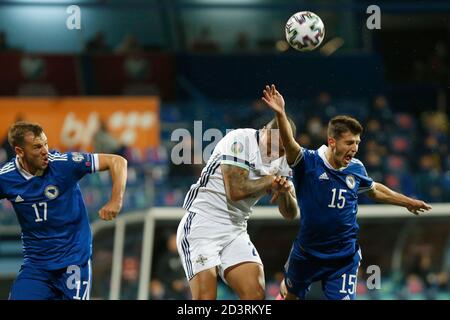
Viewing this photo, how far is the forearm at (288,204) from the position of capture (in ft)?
22.8

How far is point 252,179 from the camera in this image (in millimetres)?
6926

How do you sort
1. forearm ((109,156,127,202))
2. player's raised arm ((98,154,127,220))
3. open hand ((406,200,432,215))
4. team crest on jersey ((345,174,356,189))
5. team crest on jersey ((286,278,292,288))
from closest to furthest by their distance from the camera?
player's raised arm ((98,154,127,220)), forearm ((109,156,127,202)), team crest on jersey ((345,174,356,189)), open hand ((406,200,432,215)), team crest on jersey ((286,278,292,288))

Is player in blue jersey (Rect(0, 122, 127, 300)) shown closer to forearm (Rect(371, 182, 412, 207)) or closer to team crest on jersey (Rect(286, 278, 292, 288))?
team crest on jersey (Rect(286, 278, 292, 288))

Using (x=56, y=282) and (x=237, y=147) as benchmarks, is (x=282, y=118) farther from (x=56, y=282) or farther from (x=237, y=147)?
(x=56, y=282)

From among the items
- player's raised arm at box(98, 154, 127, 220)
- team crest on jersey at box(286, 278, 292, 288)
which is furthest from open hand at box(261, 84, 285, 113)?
team crest on jersey at box(286, 278, 292, 288)

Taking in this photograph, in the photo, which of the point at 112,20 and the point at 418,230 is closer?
the point at 418,230

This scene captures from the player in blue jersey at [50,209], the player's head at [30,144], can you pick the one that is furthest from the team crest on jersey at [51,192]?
the player's head at [30,144]

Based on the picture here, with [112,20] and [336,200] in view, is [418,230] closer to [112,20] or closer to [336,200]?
[336,200]

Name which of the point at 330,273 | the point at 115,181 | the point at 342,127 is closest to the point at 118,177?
the point at 115,181

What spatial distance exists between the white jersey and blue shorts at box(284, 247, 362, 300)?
585 mm

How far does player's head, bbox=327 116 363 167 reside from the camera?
22.7 ft

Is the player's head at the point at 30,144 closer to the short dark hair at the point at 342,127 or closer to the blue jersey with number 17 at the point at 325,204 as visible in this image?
the blue jersey with number 17 at the point at 325,204
